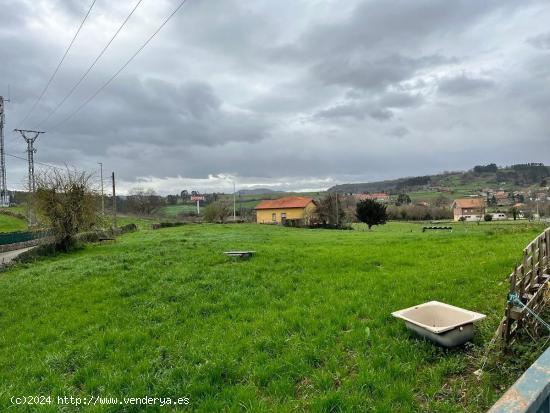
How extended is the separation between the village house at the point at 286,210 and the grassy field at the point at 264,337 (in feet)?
186

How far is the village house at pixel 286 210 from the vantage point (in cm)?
6938

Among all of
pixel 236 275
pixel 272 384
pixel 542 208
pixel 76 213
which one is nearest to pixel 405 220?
pixel 542 208

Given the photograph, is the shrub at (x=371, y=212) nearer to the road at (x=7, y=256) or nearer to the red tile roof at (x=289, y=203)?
the red tile roof at (x=289, y=203)

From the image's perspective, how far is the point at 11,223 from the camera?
4331 cm

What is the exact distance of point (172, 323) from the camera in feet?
22.4

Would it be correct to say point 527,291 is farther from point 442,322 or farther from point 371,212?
point 371,212

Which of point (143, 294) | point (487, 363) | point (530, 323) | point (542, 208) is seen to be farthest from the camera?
point (542, 208)

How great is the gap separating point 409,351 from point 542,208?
90.2m

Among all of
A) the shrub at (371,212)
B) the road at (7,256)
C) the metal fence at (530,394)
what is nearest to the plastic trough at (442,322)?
the metal fence at (530,394)

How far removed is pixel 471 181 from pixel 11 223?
148235 mm

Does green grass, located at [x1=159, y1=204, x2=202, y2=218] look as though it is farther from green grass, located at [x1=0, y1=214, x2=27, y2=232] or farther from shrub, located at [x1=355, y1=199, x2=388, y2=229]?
shrub, located at [x1=355, y1=199, x2=388, y2=229]

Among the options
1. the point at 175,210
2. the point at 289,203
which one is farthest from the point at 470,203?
the point at 175,210

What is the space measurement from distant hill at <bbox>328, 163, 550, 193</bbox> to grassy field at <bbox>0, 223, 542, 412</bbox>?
113717mm

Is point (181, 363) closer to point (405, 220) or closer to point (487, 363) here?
point (487, 363)
